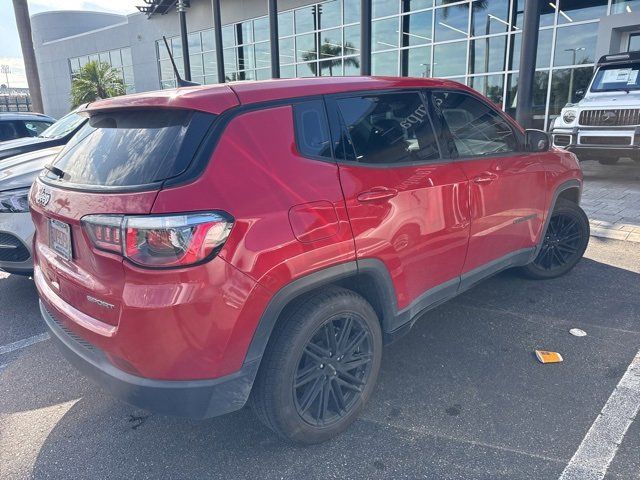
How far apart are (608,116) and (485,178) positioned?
806 cm

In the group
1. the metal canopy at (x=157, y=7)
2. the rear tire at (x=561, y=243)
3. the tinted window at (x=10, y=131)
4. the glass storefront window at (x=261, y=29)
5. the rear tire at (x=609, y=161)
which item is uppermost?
the metal canopy at (x=157, y=7)

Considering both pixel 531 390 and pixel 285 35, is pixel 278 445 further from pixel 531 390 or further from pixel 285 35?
pixel 285 35

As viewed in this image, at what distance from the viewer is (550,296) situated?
406 centimetres

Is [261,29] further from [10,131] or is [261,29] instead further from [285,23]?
[10,131]

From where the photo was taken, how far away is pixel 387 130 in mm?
2678

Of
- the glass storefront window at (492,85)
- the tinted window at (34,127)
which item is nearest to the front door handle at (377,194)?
the tinted window at (34,127)

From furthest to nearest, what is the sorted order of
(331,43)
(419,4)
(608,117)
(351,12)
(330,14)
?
(331,43), (330,14), (351,12), (419,4), (608,117)

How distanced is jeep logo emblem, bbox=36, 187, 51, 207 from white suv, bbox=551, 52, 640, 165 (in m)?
10.1

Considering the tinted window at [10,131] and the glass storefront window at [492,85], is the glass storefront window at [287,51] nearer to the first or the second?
the glass storefront window at [492,85]

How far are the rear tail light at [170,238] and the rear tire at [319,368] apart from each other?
57 cm

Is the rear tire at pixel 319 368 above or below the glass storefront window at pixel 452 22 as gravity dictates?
below

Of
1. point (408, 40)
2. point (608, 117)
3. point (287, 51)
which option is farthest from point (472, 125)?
point (287, 51)

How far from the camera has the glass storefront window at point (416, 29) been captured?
15.4 metres

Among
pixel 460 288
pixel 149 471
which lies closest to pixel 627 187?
pixel 460 288
